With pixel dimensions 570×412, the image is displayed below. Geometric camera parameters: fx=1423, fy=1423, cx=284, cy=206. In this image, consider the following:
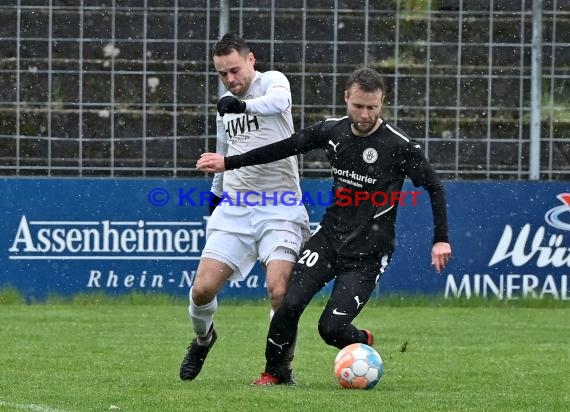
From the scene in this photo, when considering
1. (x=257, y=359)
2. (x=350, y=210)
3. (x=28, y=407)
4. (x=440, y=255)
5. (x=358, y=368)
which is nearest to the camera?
(x=28, y=407)

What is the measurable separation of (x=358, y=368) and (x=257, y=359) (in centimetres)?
226

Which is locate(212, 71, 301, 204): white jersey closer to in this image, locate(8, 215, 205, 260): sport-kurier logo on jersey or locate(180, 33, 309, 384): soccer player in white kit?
locate(180, 33, 309, 384): soccer player in white kit

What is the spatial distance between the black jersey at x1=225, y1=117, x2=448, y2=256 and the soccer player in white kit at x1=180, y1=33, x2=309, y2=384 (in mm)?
277

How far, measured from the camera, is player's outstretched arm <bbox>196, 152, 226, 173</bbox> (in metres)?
7.86

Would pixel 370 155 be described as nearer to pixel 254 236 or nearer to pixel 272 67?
pixel 254 236

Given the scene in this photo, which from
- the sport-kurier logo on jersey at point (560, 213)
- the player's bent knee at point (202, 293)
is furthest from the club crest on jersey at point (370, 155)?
the sport-kurier logo on jersey at point (560, 213)

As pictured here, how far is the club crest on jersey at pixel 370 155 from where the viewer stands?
25.6ft

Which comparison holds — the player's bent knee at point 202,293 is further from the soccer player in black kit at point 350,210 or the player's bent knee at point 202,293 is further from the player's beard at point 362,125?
the player's beard at point 362,125

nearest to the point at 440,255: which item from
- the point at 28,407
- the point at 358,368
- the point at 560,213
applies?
the point at 358,368

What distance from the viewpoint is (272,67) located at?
1438 cm

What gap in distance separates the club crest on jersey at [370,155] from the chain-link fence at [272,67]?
654cm

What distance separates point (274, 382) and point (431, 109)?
704cm

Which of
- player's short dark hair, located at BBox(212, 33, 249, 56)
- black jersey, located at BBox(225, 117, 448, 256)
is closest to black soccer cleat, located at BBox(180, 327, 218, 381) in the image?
black jersey, located at BBox(225, 117, 448, 256)

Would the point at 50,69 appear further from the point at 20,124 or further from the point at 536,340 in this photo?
the point at 536,340
